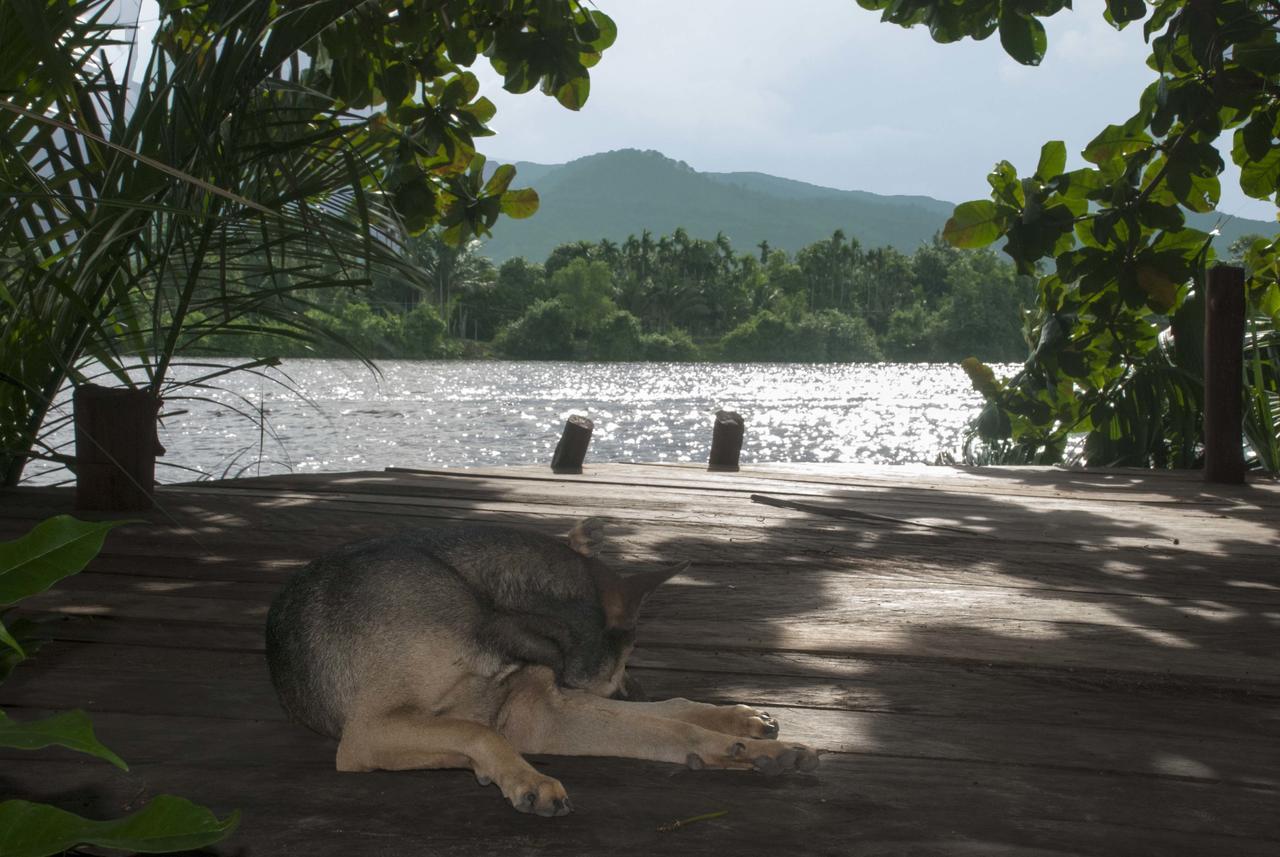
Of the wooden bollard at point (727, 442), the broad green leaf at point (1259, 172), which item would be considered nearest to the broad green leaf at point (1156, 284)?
the broad green leaf at point (1259, 172)

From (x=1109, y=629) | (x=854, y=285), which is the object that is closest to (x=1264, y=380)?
(x=1109, y=629)

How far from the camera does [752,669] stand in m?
2.39

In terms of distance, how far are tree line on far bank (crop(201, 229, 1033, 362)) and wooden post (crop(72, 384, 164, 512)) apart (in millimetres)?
72135

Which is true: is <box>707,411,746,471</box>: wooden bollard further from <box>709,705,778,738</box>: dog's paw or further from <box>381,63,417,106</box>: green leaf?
<box>709,705,778,738</box>: dog's paw

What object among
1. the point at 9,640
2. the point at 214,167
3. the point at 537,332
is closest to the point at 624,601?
the point at 9,640

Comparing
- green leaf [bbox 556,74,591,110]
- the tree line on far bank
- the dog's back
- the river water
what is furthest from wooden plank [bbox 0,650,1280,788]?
the tree line on far bank

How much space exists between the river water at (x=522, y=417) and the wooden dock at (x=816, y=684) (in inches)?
53.9

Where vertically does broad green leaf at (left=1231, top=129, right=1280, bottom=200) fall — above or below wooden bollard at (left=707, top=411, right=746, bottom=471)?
above

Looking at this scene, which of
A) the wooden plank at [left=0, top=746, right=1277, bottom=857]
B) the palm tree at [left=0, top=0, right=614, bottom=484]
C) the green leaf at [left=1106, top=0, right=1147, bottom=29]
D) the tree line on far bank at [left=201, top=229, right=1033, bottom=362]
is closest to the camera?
the wooden plank at [left=0, top=746, right=1277, bottom=857]

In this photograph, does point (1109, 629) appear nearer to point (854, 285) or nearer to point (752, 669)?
point (752, 669)

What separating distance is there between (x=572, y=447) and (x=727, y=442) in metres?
0.99

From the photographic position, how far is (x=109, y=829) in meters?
0.81

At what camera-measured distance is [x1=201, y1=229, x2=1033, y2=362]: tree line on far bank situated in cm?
9112

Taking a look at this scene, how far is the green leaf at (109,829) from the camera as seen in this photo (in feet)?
2.66
